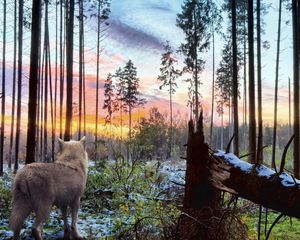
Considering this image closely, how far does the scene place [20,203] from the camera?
6.63m

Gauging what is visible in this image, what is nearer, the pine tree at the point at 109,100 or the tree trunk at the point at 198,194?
the tree trunk at the point at 198,194

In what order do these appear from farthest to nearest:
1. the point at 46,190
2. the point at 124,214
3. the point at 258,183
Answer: the point at 124,214 → the point at 46,190 → the point at 258,183

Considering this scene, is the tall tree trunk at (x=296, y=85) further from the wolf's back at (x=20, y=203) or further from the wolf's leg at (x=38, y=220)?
the wolf's back at (x=20, y=203)

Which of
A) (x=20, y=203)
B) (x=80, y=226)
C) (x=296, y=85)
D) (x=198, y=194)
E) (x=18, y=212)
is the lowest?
(x=80, y=226)

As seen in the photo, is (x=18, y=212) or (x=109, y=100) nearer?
(x=18, y=212)

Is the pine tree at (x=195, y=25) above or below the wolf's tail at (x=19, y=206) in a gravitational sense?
above

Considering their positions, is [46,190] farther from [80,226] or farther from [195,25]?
[195,25]

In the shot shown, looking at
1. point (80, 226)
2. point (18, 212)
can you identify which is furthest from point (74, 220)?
point (18, 212)

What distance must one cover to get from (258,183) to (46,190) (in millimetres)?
3940

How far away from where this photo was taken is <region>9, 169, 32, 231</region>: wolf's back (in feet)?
21.3

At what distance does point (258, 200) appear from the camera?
4473 millimetres

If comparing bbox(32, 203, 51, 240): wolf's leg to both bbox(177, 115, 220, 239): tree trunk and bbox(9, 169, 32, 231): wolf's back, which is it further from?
bbox(177, 115, 220, 239): tree trunk

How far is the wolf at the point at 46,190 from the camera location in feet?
21.8

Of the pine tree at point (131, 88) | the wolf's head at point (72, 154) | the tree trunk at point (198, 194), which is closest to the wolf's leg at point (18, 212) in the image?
the wolf's head at point (72, 154)
